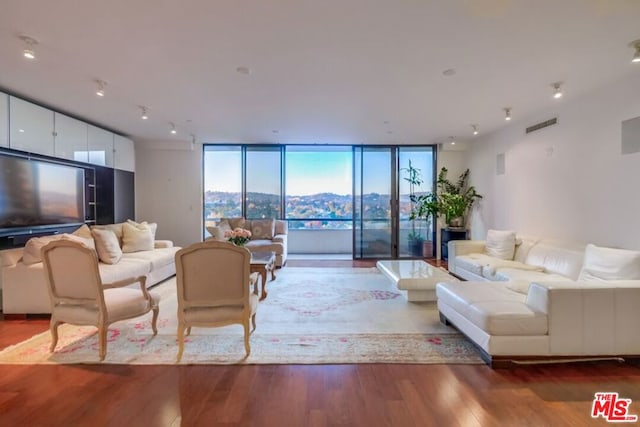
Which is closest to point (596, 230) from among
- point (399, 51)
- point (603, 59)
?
point (603, 59)

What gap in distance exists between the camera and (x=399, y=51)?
9.34ft

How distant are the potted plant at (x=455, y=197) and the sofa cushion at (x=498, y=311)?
3.88m

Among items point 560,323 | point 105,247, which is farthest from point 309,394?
point 105,247

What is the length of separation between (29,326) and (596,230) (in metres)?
6.69

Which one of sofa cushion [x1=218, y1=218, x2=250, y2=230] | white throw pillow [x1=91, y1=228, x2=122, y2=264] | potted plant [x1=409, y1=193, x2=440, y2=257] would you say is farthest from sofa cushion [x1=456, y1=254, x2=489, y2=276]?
white throw pillow [x1=91, y1=228, x2=122, y2=264]

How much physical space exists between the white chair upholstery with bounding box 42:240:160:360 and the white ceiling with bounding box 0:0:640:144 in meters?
1.83

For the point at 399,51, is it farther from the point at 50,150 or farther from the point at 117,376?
the point at 50,150

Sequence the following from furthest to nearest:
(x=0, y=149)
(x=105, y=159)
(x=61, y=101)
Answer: (x=105, y=159) → (x=61, y=101) → (x=0, y=149)

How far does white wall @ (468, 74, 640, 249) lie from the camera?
3.45 m

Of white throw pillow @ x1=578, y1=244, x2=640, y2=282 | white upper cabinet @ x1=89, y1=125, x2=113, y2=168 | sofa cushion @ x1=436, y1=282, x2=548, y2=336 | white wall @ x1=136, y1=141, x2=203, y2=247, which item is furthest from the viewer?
white wall @ x1=136, y1=141, x2=203, y2=247

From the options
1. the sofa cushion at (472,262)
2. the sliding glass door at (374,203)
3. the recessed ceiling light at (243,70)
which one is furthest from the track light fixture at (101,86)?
the sofa cushion at (472,262)

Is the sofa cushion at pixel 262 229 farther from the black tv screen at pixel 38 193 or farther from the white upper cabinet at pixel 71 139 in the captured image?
the white upper cabinet at pixel 71 139

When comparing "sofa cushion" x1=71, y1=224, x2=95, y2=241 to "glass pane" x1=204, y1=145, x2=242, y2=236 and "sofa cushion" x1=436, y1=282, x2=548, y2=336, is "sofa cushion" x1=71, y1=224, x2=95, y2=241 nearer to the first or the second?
"glass pane" x1=204, y1=145, x2=242, y2=236

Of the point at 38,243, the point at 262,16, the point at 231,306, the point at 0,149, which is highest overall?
the point at 262,16
